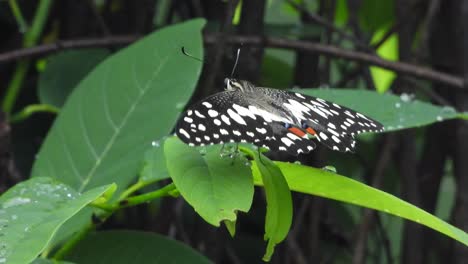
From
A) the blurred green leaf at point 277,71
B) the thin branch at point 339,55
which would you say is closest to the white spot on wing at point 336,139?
the thin branch at point 339,55

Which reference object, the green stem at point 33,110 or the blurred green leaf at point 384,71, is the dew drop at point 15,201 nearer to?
the green stem at point 33,110

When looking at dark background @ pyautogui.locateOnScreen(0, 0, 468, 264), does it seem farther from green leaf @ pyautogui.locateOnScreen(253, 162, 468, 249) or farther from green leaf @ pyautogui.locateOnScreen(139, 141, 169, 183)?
green leaf @ pyautogui.locateOnScreen(253, 162, 468, 249)

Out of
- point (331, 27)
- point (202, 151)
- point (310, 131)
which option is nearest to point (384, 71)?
point (331, 27)

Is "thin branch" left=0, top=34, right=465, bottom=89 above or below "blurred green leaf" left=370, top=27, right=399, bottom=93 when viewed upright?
above

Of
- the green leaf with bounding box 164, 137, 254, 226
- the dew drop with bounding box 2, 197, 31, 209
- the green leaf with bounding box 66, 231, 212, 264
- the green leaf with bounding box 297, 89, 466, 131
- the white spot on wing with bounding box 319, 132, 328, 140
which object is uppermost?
the green leaf with bounding box 164, 137, 254, 226

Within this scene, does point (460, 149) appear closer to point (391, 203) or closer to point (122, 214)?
point (122, 214)

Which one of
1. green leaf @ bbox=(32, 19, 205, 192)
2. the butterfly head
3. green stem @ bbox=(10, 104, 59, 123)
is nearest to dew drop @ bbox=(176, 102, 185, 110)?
green leaf @ bbox=(32, 19, 205, 192)

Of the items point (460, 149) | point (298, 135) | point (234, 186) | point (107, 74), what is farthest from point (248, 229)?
point (234, 186)
